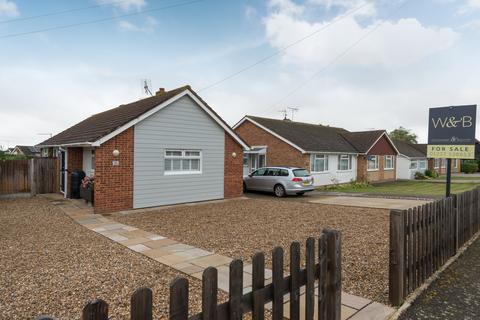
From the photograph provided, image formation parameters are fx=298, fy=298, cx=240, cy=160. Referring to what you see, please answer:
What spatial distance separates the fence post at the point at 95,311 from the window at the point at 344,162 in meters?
23.1

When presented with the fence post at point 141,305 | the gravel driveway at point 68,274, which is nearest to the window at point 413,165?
the gravel driveway at point 68,274

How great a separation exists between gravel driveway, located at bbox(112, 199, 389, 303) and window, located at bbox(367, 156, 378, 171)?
588 inches

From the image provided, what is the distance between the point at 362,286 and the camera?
14.2 ft

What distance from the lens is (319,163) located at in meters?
21.1

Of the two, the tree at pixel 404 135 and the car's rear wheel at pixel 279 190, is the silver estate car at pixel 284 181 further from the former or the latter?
the tree at pixel 404 135

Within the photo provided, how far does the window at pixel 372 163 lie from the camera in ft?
83.5

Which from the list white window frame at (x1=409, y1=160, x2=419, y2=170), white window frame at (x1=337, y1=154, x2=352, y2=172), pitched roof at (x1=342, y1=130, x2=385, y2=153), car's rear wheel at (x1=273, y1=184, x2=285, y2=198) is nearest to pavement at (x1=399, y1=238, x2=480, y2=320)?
car's rear wheel at (x1=273, y1=184, x2=285, y2=198)

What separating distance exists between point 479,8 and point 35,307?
12669 millimetres

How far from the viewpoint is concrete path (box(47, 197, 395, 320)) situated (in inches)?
141

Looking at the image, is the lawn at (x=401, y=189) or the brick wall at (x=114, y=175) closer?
the brick wall at (x=114, y=175)

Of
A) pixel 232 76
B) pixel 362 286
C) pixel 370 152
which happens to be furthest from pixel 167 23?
pixel 370 152

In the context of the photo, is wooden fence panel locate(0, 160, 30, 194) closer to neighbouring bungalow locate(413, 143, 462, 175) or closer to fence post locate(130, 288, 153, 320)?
fence post locate(130, 288, 153, 320)

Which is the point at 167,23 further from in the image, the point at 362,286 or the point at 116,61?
the point at 362,286

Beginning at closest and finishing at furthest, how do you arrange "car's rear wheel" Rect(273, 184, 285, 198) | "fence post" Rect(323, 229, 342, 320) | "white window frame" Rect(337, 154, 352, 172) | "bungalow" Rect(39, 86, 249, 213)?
"fence post" Rect(323, 229, 342, 320)
"bungalow" Rect(39, 86, 249, 213)
"car's rear wheel" Rect(273, 184, 285, 198)
"white window frame" Rect(337, 154, 352, 172)
